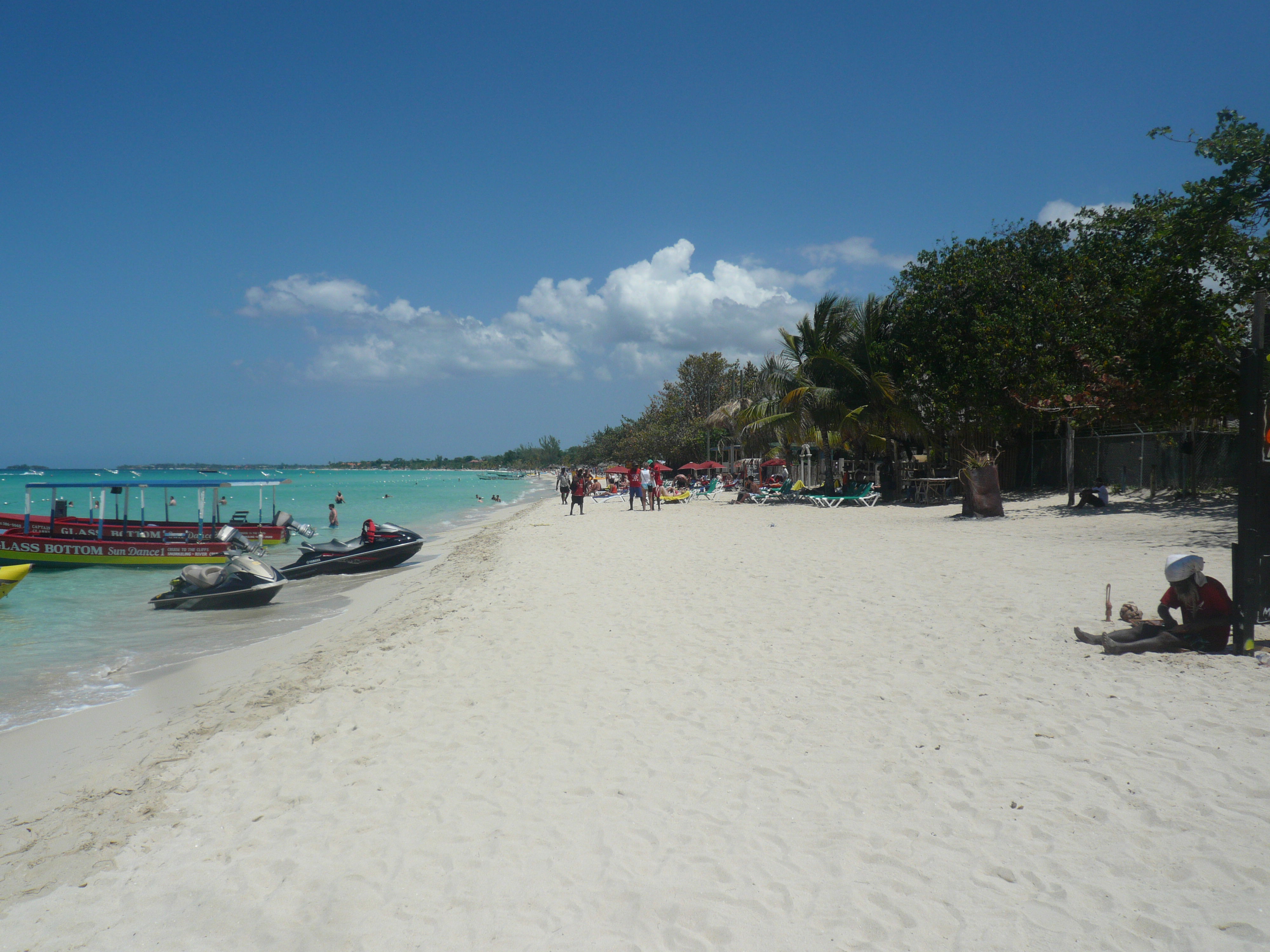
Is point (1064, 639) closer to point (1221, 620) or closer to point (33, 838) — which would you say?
point (1221, 620)

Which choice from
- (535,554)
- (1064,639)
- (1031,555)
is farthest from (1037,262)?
(1064,639)

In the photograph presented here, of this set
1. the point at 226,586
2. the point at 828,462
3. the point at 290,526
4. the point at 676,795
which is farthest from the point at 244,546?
the point at 828,462

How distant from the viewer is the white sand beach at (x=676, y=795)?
9.39 ft

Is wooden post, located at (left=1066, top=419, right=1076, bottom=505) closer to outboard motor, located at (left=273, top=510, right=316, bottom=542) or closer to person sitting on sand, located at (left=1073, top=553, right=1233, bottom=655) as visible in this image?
person sitting on sand, located at (left=1073, top=553, right=1233, bottom=655)

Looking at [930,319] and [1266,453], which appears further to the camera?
[930,319]

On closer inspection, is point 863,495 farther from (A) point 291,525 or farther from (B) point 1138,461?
(A) point 291,525

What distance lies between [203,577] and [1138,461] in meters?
23.2

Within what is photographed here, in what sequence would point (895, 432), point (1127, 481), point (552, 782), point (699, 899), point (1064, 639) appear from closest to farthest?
point (699, 899) → point (552, 782) → point (1064, 639) → point (1127, 481) → point (895, 432)

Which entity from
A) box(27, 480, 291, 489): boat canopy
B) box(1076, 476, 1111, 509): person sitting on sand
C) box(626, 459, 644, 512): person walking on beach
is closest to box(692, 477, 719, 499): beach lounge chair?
box(626, 459, 644, 512): person walking on beach

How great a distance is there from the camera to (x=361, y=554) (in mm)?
16344

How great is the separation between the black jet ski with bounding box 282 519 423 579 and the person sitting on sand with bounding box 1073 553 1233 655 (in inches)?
565

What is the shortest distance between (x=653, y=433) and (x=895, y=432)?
41.6 m

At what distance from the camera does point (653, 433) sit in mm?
65312

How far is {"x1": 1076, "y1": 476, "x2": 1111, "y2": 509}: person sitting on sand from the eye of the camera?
16875 mm
